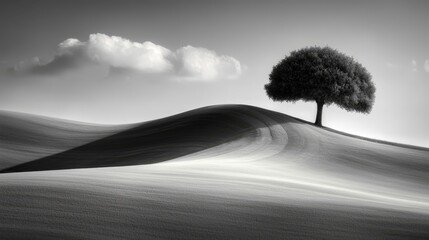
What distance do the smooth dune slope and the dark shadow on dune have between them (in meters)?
0.83

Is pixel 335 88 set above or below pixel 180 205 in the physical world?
above

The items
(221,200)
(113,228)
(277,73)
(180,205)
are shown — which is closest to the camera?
(113,228)

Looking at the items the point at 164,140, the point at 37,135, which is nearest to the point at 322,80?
the point at 164,140

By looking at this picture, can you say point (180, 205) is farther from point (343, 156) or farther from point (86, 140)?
point (86, 140)

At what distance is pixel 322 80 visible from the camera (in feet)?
82.3

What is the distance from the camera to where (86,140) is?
21.6 metres

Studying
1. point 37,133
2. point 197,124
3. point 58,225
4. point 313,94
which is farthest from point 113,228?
point 313,94

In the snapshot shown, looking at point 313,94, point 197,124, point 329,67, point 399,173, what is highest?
point 329,67

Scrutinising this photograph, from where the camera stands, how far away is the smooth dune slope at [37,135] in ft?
61.1

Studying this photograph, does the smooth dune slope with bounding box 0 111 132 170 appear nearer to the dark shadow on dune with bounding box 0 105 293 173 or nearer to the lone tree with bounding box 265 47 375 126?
the dark shadow on dune with bounding box 0 105 293 173

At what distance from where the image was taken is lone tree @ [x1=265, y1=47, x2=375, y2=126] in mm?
25062

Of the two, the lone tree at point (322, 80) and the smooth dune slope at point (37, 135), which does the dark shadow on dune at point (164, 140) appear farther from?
the lone tree at point (322, 80)

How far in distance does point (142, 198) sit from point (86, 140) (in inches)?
733

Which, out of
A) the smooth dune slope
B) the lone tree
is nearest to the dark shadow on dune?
the smooth dune slope
